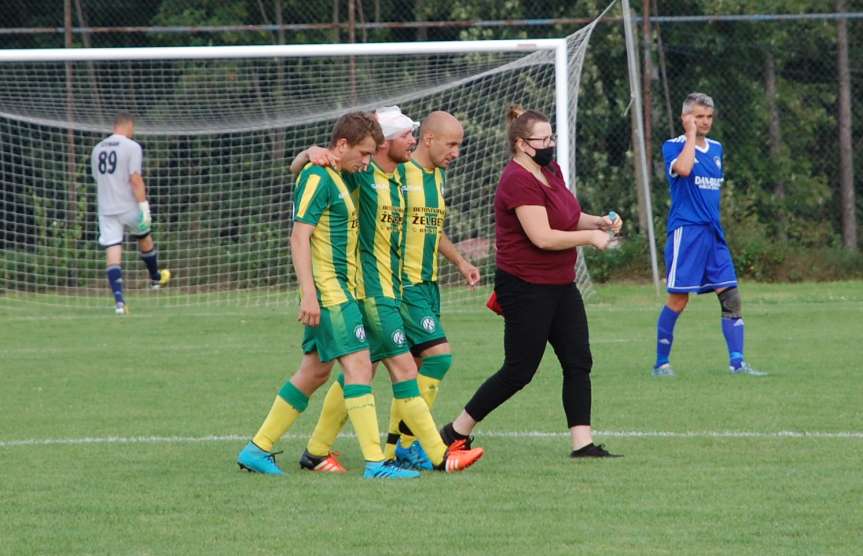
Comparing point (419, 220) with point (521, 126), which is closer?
point (521, 126)

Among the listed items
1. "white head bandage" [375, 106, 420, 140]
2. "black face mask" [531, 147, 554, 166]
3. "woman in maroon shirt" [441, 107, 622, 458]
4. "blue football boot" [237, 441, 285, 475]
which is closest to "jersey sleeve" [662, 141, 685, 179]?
"woman in maroon shirt" [441, 107, 622, 458]

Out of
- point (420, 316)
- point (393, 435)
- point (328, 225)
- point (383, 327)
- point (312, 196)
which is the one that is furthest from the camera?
point (393, 435)

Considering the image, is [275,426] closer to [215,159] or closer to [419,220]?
[419,220]

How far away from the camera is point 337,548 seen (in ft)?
17.7

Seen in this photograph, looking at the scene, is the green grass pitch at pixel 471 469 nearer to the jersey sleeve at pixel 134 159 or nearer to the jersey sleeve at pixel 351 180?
the jersey sleeve at pixel 351 180

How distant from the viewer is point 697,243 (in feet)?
35.6

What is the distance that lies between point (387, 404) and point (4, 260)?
32.7 feet

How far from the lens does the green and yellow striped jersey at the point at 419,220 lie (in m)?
7.45

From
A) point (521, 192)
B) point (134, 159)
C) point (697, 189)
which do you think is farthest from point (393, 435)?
point (134, 159)

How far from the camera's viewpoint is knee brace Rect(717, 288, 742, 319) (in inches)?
427

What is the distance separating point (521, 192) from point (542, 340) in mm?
731

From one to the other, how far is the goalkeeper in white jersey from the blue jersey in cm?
782

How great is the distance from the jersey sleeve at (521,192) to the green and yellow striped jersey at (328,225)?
0.76 m

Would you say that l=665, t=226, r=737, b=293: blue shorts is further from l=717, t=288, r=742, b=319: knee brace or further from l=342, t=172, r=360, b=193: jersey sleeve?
l=342, t=172, r=360, b=193: jersey sleeve
